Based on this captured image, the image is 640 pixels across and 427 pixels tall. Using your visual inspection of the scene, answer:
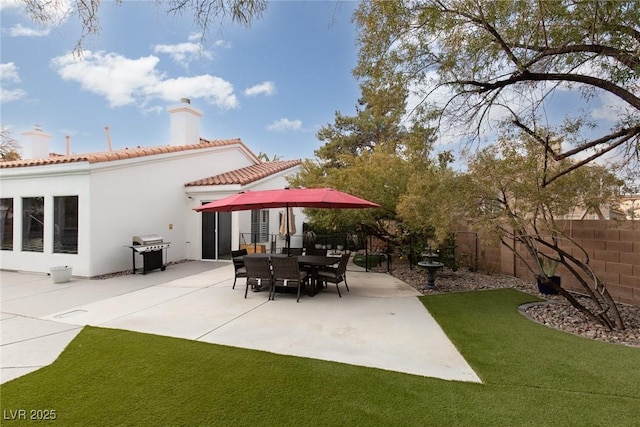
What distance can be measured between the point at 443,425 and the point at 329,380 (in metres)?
1.35

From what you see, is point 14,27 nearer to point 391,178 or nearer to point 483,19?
point 483,19

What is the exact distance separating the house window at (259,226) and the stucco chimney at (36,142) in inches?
430

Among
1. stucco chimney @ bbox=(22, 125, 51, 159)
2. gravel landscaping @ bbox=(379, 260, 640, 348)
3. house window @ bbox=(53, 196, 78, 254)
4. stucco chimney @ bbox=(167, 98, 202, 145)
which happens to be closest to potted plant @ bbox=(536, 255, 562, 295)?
gravel landscaping @ bbox=(379, 260, 640, 348)

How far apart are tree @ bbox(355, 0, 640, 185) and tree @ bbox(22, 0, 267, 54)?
2.65 meters

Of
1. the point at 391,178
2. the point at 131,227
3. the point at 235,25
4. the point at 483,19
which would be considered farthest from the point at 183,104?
the point at 483,19

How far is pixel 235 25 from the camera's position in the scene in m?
4.61

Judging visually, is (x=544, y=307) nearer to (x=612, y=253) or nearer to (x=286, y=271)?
(x=612, y=253)

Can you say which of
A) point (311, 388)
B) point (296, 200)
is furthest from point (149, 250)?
point (311, 388)

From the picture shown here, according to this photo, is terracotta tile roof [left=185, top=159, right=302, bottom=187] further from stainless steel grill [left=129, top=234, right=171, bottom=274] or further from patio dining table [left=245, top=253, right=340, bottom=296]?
patio dining table [left=245, top=253, right=340, bottom=296]

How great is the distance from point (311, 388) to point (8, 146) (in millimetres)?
29020

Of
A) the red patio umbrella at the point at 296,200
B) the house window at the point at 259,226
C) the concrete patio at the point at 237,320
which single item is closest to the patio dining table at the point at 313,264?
the concrete patio at the point at 237,320

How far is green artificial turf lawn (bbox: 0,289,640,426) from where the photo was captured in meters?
3.20

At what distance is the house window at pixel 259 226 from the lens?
15594 mm

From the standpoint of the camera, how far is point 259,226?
16203 millimetres
